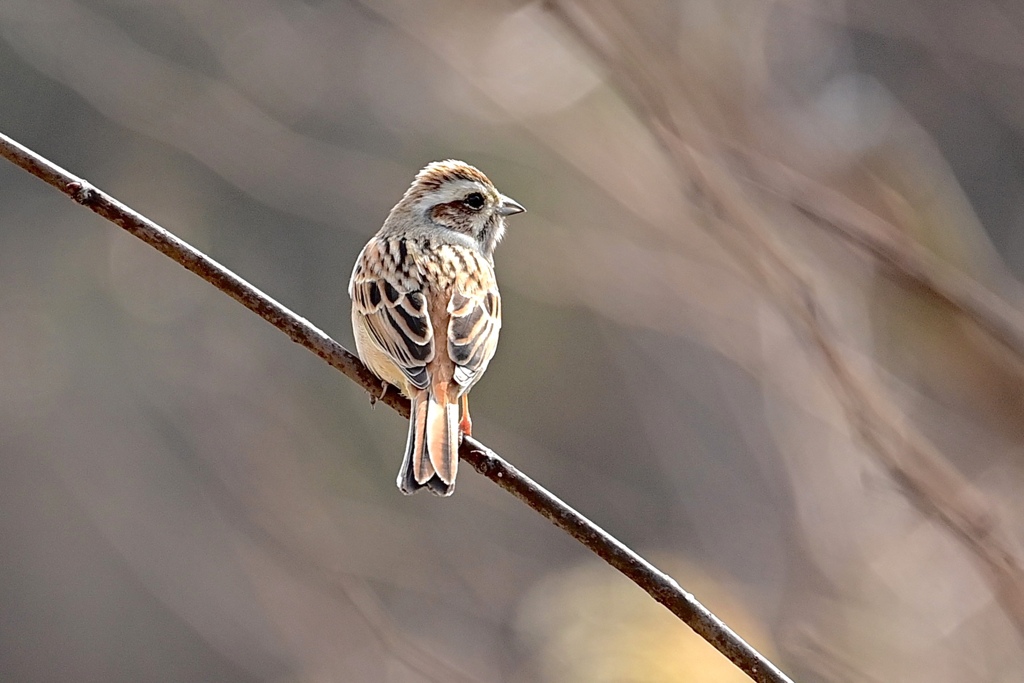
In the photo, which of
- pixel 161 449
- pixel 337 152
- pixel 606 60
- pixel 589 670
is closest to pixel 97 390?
pixel 161 449

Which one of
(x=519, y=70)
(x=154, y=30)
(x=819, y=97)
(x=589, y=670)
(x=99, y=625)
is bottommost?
(x=99, y=625)

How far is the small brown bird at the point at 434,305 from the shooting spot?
10.3ft

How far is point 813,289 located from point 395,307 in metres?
1.38

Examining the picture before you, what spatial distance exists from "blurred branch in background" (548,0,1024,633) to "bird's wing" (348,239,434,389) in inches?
34.4

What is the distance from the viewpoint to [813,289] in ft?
9.12

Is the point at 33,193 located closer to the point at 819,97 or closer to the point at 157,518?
the point at 157,518

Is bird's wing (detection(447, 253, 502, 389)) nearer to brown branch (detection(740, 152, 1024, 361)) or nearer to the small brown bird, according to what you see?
the small brown bird

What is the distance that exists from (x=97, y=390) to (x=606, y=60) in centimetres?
683

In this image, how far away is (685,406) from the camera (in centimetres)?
766

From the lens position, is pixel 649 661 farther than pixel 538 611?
No

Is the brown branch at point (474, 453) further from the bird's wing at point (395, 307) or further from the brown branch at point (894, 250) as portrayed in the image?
the brown branch at point (894, 250)

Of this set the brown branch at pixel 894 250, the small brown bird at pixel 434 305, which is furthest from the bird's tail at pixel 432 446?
the brown branch at pixel 894 250

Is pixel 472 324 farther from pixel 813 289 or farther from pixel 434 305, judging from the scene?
pixel 813 289

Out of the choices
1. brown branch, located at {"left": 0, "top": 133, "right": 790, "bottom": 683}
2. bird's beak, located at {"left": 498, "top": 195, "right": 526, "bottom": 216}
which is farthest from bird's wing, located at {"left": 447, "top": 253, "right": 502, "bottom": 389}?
brown branch, located at {"left": 0, "top": 133, "right": 790, "bottom": 683}
